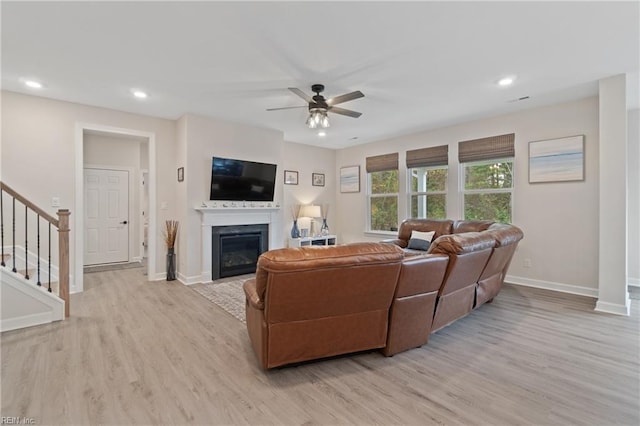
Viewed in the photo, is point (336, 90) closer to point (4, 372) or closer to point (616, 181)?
point (616, 181)

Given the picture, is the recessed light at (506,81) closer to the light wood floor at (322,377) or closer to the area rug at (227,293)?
the light wood floor at (322,377)

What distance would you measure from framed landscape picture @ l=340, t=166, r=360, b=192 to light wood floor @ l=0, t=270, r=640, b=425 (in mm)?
4363

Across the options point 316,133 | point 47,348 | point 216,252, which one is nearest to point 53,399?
point 47,348

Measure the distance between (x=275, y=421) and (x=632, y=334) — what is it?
11.0 ft

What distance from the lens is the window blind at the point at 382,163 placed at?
629cm

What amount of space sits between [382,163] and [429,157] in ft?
3.60

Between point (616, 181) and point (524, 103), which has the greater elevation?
point (524, 103)

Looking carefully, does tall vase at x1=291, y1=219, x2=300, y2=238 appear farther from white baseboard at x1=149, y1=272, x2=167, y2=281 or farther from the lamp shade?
white baseboard at x1=149, y1=272, x2=167, y2=281

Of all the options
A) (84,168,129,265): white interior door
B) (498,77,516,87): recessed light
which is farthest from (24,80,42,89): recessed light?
(498,77,516,87): recessed light

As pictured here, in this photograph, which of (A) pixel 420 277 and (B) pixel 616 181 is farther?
(B) pixel 616 181

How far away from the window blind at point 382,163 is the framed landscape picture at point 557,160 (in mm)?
2420

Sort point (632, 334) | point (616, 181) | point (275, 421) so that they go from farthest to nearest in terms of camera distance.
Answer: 1. point (616, 181)
2. point (632, 334)
3. point (275, 421)

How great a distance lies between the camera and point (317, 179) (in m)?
7.21

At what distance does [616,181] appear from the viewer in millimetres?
3354
